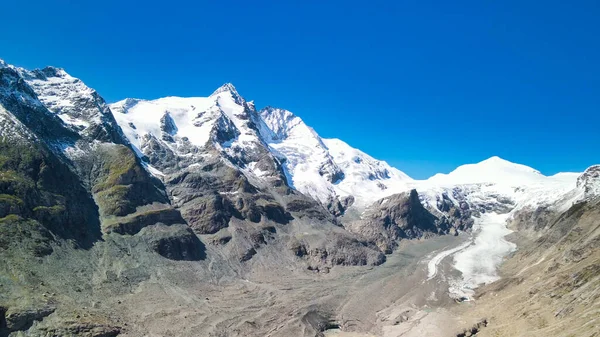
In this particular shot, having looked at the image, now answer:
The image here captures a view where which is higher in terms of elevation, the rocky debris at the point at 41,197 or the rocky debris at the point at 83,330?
the rocky debris at the point at 41,197

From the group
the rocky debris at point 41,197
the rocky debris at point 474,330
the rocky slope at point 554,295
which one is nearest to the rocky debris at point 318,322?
the rocky debris at point 474,330

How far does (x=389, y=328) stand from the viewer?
458 feet

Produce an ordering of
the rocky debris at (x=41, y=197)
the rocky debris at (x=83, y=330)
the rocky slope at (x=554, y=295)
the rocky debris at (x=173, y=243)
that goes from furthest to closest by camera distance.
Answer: the rocky debris at (x=173, y=243), the rocky debris at (x=41, y=197), the rocky debris at (x=83, y=330), the rocky slope at (x=554, y=295)

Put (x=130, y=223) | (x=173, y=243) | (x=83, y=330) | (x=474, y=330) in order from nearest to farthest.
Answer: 1. (x=83, y=330)
2. (x=474, y=330)
3. (x=173, y=243)
4. (x=130, y=223)

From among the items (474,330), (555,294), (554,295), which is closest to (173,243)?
(474,330)

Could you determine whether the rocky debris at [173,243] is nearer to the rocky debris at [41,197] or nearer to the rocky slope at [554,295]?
the rocky debris at [41,197]

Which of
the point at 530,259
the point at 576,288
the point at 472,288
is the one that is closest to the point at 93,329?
the point at 576,288

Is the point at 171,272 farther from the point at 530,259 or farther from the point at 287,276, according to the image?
the point at 530,259

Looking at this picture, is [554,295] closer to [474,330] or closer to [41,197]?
[474,330]

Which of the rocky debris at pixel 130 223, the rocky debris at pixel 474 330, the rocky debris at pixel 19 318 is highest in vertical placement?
the rocky debris at pixel 130 223

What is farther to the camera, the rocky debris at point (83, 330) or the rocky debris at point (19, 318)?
the rocky debris at point (83, 330)

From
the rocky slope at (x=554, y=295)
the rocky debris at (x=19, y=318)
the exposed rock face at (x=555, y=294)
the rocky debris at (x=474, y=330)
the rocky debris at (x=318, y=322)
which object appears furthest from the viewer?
the rocky debris at (x=318, y=322)

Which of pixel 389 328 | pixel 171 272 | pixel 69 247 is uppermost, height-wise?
pixel 69 247

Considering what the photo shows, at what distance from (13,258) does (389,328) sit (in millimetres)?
108917
